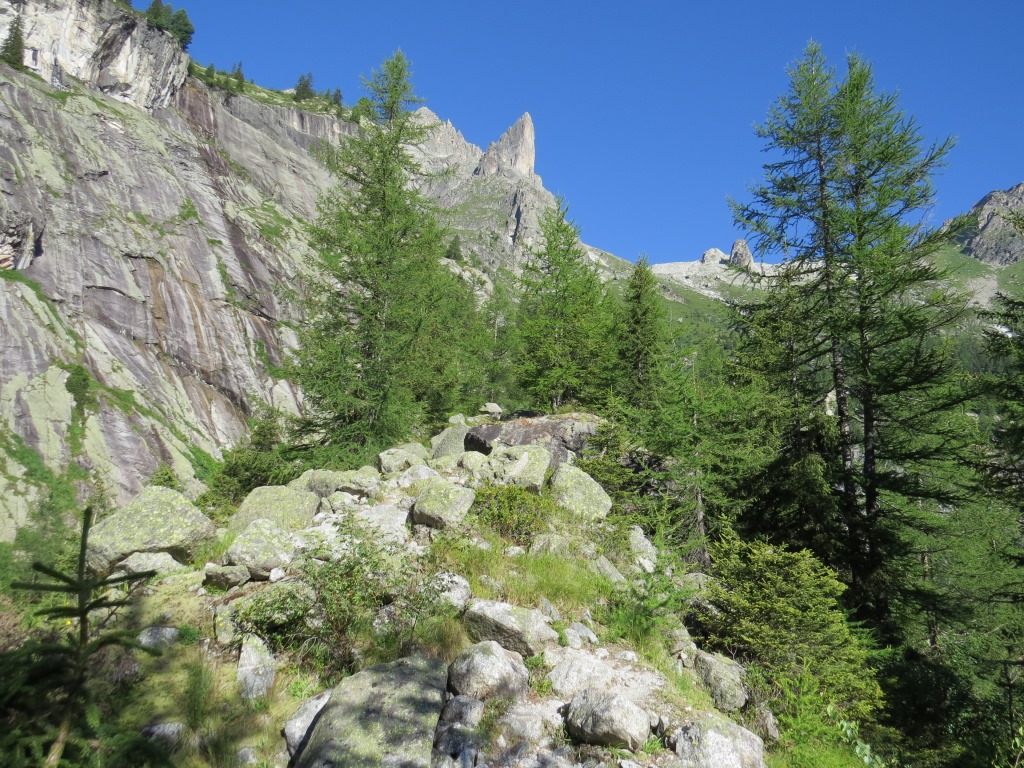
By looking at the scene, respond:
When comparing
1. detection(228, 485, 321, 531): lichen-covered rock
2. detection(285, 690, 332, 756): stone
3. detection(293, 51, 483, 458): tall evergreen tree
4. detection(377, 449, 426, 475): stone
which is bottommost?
detection(285, 690, 332, 756): stone

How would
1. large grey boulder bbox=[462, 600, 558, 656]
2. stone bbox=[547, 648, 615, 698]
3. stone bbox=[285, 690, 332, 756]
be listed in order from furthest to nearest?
large grey boulder bbox=[462, 600, 558, 656] → stone bbox=[547, 648, 615, 698] → stone bbox=[285, 690, 332, 756]

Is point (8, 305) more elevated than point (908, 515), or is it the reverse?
point (8, 305)

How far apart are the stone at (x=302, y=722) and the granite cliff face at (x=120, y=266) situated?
3311cm

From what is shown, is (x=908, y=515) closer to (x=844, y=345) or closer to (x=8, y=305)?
(x=844, y=345)

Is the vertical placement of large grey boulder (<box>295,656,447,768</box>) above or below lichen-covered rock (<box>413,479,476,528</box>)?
below

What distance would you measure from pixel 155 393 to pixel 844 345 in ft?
195

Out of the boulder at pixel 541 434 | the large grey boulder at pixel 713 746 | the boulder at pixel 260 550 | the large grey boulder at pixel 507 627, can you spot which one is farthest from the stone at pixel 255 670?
the boulder at pixel 541 434

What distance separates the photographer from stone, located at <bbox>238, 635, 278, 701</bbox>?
4332mm

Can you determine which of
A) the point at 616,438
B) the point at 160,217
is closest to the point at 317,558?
the point at 616,438

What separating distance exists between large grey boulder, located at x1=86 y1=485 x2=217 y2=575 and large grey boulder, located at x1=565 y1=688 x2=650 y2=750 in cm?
507

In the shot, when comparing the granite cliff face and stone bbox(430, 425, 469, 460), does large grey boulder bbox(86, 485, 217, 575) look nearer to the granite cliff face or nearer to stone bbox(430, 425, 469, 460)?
stone bbox(430, 425, 469, 460)

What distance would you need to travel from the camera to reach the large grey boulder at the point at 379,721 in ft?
11.5

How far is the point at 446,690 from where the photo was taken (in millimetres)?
4500

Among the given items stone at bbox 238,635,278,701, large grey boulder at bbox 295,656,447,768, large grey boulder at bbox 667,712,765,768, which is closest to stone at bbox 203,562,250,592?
stone at bbox 238,635,278,701
